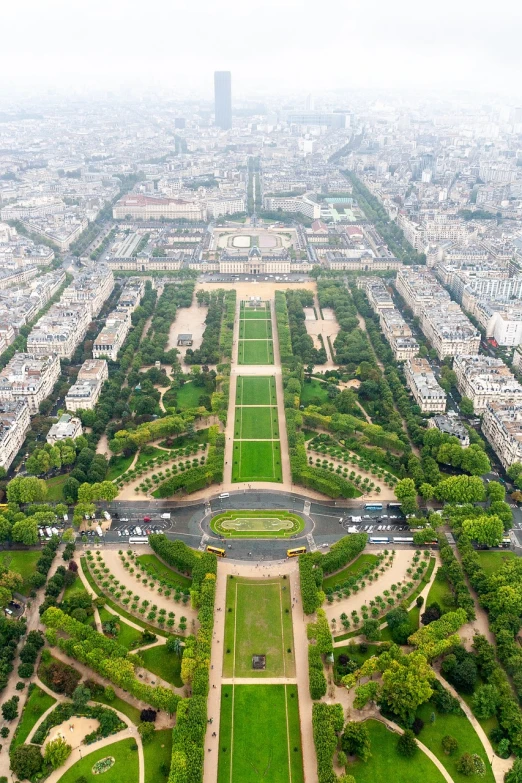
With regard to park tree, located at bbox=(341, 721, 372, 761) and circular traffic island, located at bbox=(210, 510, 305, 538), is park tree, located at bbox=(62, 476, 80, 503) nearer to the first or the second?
circular traffic island, located at bbox=(210, 510, 305, 538)

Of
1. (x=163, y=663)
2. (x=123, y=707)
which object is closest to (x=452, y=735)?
(x=163, y=663)

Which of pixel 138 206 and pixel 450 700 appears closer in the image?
pixel 450 700

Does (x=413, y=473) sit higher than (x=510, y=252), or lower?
lower


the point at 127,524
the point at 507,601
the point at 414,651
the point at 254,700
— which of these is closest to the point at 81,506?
the point at 127,524

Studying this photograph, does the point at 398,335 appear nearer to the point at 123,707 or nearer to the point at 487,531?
the point at 487,531

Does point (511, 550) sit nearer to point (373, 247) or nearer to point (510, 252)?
point (510, 252)

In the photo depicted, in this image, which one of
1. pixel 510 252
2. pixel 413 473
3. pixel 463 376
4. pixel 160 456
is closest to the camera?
pixel 413 473
